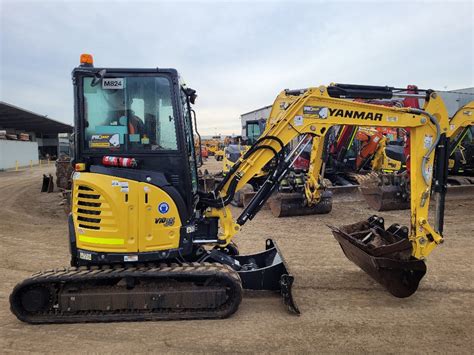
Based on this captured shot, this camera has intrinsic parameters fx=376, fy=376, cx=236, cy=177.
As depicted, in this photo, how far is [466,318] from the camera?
167 inches

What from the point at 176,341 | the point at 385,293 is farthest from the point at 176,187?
the point at 385,293

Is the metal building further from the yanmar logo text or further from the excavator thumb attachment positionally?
the yanmar logo text

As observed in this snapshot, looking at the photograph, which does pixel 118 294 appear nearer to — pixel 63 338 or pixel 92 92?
pixel 63 338

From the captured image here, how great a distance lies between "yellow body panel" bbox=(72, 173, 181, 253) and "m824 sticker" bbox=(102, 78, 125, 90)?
0.99 m

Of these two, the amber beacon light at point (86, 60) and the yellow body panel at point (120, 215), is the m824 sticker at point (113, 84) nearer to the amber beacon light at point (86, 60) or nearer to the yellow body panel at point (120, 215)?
the amber beacon light at point (86, 60)

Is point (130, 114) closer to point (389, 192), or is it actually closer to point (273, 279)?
point (273, 279)

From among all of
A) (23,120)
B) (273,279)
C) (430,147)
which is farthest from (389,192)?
(23,120)

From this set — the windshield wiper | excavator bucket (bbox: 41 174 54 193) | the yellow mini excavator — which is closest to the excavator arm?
the yellow mini excavator

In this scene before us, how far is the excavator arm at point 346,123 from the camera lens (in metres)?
4.83

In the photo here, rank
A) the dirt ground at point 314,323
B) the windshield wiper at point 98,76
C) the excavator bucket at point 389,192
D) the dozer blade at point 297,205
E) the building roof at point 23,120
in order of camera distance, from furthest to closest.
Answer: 1. the building roof at point 23,120
2. the excavator bucket at point 389,192
3. the dozer blade at point 297,205
4. the windshield wiper at point 98,76
5. the dirt ground at point 314,323

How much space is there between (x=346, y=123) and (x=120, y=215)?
3043mm

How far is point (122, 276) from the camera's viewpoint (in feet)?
13.6

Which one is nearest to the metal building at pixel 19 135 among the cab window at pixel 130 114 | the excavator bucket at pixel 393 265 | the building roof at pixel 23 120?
the building roof at pixel 23 120

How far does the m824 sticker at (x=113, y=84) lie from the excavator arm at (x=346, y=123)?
1.75 meters
